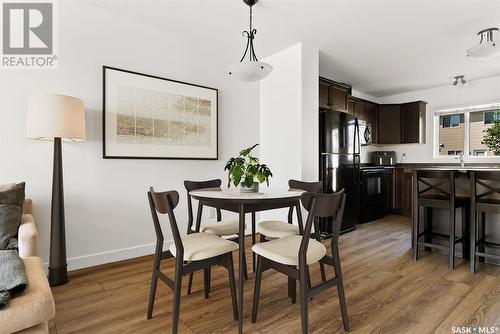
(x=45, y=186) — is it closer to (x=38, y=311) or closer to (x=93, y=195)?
(x=93, y=195)

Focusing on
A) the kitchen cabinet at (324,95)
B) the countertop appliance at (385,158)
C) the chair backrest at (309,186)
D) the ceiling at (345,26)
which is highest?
the ceiling at (345,26)

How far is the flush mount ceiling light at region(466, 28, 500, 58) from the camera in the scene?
2730 millimetres

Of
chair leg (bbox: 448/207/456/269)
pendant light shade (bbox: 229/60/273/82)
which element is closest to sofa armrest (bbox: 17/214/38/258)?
pendant light shade (bbox: 229/60/273/82)

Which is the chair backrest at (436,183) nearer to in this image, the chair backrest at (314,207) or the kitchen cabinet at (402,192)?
the chair backrest at (314,207)

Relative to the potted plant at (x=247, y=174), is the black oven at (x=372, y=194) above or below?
below

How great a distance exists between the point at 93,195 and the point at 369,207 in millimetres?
4203

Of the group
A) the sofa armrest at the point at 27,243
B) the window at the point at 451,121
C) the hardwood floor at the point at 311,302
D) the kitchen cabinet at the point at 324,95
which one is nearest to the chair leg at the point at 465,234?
the hardwood floor at the point at 311,302

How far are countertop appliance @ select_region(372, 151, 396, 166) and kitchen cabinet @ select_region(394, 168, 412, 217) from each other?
12.8 inches

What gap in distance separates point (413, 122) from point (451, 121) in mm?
690

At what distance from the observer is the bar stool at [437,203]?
2.62m

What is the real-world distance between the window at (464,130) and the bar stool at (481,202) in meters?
2.72

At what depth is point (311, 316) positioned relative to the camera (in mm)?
1771

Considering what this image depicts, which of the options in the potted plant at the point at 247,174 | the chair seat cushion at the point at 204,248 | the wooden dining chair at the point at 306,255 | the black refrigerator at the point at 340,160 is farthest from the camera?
the black refrigerator at the point at 340,160

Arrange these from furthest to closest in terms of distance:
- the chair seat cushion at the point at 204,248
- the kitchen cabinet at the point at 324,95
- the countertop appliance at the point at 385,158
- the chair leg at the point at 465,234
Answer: the countertop appliance at the point at 385,158 → the kitchen cabinet at the point at 324,95 → the chair leg at the point at 465,234 → the chair seat cushion at the point at 204,248
